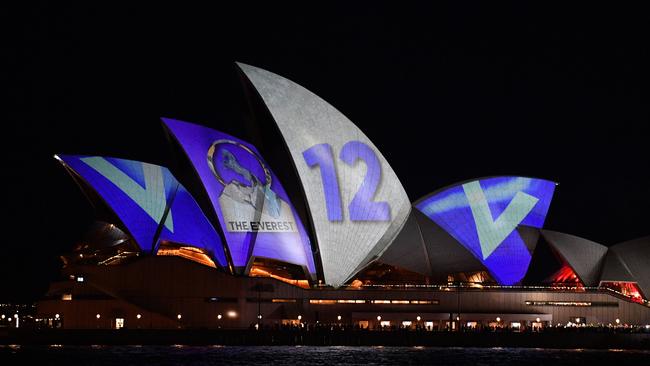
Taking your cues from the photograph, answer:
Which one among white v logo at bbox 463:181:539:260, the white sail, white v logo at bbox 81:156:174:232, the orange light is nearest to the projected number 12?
the white sail

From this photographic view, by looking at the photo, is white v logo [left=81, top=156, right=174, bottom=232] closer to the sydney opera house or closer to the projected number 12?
the sydney opera house

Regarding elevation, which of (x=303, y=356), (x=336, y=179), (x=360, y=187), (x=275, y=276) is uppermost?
(x=336, y=179)

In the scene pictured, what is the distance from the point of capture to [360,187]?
64.5 meters

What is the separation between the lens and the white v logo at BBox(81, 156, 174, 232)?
6253cm

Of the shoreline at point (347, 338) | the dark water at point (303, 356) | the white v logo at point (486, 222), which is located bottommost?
Answer: the dark water at point (303, 356)

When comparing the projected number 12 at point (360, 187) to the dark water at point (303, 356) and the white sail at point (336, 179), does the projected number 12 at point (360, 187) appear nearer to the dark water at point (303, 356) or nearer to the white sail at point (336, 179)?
the white sail at point (336, 179)

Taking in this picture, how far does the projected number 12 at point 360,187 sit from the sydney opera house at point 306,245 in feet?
0.30

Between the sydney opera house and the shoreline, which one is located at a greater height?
the sydney opera house

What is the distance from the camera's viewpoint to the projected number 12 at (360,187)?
62781 mm

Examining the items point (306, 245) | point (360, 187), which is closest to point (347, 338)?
point (306, 245)

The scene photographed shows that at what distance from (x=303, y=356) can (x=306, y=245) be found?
51.5 ft

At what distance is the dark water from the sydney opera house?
6.99 meters

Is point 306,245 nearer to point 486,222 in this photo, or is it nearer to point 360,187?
point 360,187

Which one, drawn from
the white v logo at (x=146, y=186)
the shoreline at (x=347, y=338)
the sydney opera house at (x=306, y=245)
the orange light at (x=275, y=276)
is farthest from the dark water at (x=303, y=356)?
the white v logo at (x=146, y=186)
